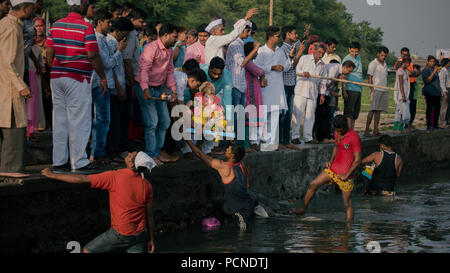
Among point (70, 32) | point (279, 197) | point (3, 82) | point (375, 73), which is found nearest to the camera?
point (3, 82)

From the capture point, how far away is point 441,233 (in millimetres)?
9953

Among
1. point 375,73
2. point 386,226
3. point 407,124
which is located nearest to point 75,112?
point 386,226

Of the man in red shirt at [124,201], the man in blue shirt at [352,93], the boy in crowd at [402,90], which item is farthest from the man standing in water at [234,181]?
the boy in crowd at [402,90]

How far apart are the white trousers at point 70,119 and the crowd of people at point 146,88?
0.04ft

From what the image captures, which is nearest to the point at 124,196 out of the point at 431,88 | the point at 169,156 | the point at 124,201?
the point at 124,201

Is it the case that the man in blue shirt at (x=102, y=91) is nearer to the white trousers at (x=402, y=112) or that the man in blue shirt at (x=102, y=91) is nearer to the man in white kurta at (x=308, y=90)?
the man in white kurta at (x=308, y=90)

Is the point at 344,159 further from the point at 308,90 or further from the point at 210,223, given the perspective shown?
the point at 308,90

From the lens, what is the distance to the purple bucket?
9641 mm

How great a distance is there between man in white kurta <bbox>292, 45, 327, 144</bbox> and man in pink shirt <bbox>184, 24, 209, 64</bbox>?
2328 mm

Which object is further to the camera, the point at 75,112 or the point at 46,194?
the point at 75,112

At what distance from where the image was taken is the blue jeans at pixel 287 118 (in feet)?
40.8

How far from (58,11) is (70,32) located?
35.8 m
